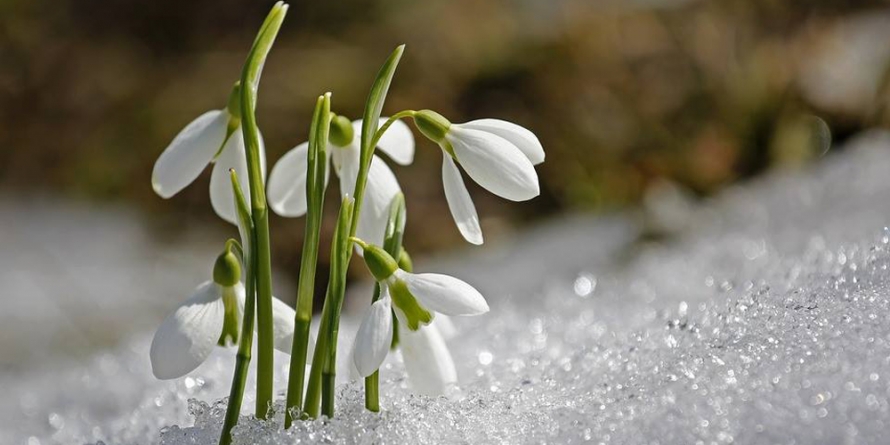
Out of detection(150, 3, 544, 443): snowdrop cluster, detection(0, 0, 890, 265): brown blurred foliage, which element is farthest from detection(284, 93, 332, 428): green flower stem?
detection(0, 0, 890, 265): brown blurred foliage

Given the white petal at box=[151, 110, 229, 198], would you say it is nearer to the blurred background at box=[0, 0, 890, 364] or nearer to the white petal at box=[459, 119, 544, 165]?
the white petal at box=[459, 119, 544, 165]

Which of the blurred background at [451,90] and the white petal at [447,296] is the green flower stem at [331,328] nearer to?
the white petal at [447,296]

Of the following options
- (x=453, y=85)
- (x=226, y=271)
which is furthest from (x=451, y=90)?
(x=226, y=271)

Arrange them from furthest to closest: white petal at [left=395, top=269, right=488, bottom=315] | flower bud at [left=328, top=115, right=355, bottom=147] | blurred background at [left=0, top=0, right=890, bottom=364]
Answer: blurred background at [left=0, top=0, right=890, bottom=364] < flower bud at [left=328, top=115, right=355, bottom=147] < white petal at [left=395, top=269, right=488, bottom=315]

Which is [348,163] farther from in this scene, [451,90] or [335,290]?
[451,90]

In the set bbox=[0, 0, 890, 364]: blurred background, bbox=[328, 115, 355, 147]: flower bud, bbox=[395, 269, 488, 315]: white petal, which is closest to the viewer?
bbox=[395, 269, 488, 315]: white petal

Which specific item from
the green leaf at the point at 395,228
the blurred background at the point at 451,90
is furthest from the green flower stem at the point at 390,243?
the blurred background at the point at 451,90

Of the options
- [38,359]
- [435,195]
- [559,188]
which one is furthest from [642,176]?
[38,359]
